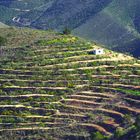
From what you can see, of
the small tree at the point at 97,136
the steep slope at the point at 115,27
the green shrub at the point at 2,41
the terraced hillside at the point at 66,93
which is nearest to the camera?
the small tree at the point at 97,136

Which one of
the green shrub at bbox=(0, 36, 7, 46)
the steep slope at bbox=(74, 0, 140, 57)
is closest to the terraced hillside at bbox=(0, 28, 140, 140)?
the green shrub at bbox=(0, 36, 7, 46)

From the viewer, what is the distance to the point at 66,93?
68125mm

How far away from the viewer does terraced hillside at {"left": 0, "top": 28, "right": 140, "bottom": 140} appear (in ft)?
208

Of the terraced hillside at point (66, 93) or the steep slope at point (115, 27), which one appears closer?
the terraced hillside at point (66, 93)

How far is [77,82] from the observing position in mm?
69750

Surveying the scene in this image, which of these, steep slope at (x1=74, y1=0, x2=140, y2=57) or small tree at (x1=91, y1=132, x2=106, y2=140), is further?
steep slope at (x1=74, y1=0, x2=140, y2=57)

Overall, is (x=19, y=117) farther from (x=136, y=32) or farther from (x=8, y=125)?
(x=136, y=32)

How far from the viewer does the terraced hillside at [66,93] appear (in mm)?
63500

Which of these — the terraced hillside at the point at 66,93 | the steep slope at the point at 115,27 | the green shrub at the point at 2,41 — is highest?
the steep slope at the point at 115,27

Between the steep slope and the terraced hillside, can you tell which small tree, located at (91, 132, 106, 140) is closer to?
the terraced hillside

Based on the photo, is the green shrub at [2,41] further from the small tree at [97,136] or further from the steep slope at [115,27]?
the steep slope at [115,27]

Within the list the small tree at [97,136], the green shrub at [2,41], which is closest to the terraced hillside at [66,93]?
the small tree at [97,136]

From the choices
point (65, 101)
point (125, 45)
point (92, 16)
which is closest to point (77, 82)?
point (65, 101)

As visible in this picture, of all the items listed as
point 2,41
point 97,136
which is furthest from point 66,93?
point 2,41
